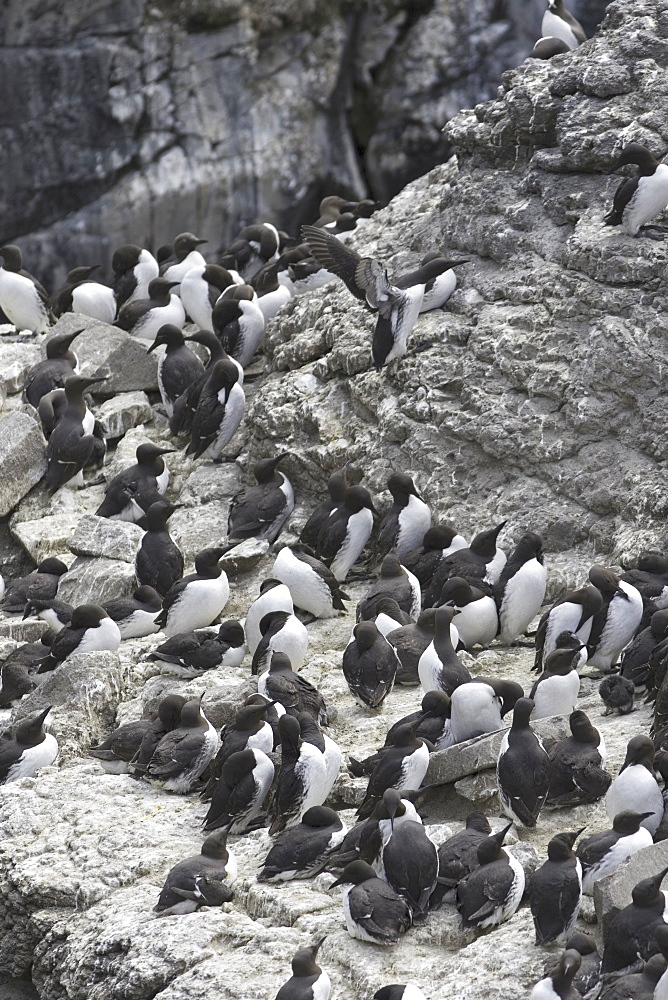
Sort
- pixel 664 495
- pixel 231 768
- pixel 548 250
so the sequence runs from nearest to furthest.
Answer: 1. pixel 231 768
2. pixel 664 495
3. pixel 548 250

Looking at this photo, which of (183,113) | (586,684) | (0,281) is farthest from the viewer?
(183,113)

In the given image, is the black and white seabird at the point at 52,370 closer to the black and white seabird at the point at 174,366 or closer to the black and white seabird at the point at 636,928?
the black and white seabird at the point at 174,366

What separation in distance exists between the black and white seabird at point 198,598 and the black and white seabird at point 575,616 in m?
2.56

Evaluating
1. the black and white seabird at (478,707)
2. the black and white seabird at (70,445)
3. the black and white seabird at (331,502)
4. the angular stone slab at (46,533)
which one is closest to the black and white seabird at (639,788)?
the black and white seabird at (478,707)

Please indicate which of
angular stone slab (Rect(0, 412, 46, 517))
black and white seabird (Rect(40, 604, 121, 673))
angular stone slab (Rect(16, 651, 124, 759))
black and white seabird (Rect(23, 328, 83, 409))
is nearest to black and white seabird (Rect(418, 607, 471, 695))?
angular stone slab (Rect(16, 651, 124, 759))

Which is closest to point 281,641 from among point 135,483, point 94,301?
point 135,483

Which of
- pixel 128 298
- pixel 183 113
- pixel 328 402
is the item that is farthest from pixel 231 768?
pixel 183 113

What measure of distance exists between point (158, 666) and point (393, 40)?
64.9ft

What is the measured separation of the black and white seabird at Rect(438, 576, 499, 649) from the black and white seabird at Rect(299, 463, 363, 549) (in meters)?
1.61

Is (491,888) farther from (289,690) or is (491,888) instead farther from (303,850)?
(289,690)

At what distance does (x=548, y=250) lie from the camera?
11367 millimetres

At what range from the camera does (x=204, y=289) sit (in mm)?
13836

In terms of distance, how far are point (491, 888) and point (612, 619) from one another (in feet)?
9.08

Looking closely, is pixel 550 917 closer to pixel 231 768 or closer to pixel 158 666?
pixel 231 768
